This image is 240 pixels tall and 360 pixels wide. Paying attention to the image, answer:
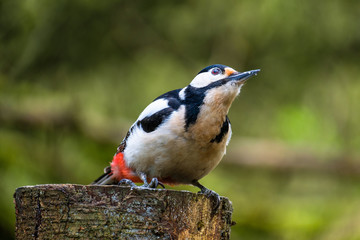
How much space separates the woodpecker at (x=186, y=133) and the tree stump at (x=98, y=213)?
0.88 m

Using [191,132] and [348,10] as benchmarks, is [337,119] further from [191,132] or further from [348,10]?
[191,132]

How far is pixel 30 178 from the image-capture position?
551 cm

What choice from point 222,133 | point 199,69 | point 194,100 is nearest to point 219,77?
point 194,100

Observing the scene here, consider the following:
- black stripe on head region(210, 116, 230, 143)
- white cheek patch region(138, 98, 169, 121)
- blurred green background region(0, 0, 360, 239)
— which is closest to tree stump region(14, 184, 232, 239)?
black stripe on head region(210, 116, 230, 143)

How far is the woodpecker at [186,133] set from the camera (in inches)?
138

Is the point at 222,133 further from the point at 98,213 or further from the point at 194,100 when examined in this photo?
the point at 98,213

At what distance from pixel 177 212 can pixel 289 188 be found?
5203mm

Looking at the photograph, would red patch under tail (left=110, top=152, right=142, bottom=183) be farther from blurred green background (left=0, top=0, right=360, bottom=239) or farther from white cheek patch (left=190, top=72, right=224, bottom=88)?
blurred green background (left=0, top=0, right=360, bottom=239)

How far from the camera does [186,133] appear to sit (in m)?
3.49

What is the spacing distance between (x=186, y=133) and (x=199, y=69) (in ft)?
9.96

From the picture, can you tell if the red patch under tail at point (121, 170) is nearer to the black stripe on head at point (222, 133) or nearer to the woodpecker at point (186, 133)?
the woodpecker at point (186, 133)

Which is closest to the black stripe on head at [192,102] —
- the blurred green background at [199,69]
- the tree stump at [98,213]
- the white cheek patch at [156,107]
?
the white cheek patch at [156,107]

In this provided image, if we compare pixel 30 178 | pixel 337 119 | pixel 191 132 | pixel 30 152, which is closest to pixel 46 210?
pixel 191 132

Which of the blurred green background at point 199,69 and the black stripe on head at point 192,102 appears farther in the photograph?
the blurred green background at point 199,69
